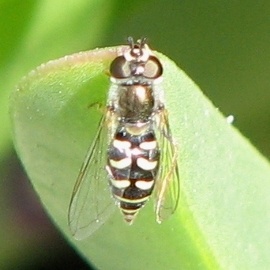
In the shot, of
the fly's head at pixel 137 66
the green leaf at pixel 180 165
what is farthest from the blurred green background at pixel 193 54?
the green leaf at pixel 180 165

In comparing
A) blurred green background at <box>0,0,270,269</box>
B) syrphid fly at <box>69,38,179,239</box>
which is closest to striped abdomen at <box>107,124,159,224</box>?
syrphid fly at <box>69,38,179,239</box>

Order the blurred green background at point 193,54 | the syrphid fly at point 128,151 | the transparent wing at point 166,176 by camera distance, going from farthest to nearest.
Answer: the blurred green background at point 193,54 < the syrphid fly at point 128,151 < the transparent wing at point 166,176

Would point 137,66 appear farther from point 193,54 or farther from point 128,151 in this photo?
point 193,54

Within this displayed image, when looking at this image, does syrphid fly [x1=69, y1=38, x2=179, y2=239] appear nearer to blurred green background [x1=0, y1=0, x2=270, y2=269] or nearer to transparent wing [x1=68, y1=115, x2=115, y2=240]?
transparent wing [x1=68, y1=115, x2=115, y2=240]

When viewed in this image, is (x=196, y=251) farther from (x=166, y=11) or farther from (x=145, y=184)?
(x=166, y=11)

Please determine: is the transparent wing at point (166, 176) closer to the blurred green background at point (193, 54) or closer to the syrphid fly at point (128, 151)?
the syrphid fly at point (128, 151)

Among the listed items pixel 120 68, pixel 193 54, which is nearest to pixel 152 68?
pixel 120 68

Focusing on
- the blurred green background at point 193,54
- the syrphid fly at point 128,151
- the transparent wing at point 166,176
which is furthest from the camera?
the blurred green background at point 193,54

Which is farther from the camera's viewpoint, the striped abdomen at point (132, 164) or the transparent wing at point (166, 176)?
the striped abdomen at point (132, 164)
